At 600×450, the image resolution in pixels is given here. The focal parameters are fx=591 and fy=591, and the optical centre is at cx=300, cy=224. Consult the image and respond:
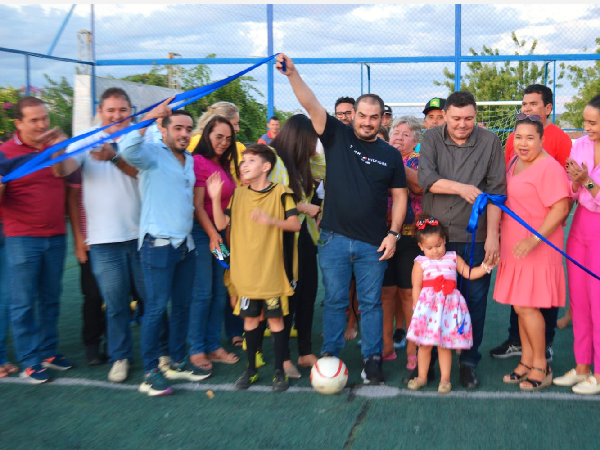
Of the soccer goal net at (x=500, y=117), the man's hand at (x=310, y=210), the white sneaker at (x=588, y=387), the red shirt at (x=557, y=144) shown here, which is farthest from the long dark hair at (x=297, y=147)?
the soccer goal net at (x=500, y=117)

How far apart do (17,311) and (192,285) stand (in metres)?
1.27

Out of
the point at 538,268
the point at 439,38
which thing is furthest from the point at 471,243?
the point at 439,38

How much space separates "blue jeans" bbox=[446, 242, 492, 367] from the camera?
418cm

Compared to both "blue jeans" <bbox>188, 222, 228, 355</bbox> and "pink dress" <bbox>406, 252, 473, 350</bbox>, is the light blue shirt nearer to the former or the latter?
"blue jeans" <bbox>188, 222, 228, 355</bbox>

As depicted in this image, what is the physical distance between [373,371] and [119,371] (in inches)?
72.8

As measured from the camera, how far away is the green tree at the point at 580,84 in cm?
1005

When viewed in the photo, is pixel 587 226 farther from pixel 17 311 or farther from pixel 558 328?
pixel 17 311

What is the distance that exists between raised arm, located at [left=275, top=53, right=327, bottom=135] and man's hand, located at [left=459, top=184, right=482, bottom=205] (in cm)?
105

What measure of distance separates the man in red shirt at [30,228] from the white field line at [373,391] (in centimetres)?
23

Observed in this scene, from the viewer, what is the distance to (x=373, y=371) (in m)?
4.23

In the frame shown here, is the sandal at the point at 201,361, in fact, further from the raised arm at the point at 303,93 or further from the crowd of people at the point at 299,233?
the raised arm at the point at 303,93

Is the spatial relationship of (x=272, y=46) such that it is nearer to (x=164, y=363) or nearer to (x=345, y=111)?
(x=345, y=111)

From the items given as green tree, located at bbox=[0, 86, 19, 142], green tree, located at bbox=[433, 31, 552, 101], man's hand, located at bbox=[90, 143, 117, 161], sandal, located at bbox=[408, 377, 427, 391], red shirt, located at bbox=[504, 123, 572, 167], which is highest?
green tree, located at bbox=[433, 31, 552, 101]

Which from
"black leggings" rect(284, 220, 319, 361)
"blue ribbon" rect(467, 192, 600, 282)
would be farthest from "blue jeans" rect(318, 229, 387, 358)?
"blue ribbon" rect(467, 192, 600, 282)
